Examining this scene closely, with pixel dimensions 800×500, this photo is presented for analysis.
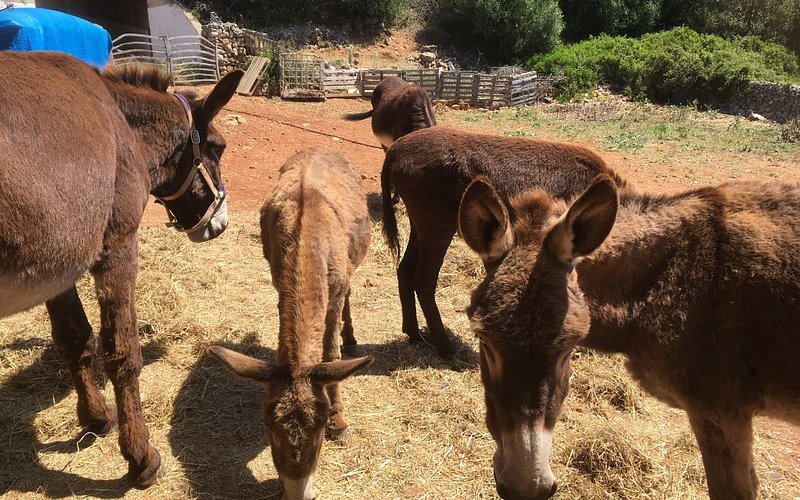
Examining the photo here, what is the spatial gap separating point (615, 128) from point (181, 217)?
15.7 meters

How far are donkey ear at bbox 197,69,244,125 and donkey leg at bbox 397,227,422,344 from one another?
88.6 inches

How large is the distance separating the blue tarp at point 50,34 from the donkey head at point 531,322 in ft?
27.7

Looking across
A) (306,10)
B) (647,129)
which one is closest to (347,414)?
(647,129)

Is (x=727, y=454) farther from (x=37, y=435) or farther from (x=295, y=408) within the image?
(x=37, y=435)

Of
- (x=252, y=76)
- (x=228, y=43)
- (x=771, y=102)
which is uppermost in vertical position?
(x=228, y=43)

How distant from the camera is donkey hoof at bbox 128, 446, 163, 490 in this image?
3.41 m

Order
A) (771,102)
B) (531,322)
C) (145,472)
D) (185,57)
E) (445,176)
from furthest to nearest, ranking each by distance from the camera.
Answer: (771,102) → (185,57) → (445,176) → (145,472) → (531,322)

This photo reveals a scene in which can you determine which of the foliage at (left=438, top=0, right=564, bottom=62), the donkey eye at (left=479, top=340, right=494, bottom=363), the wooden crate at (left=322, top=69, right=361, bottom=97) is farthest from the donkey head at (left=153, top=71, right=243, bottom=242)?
the foliage at (left=438, top=0, right=564, bottom=62)

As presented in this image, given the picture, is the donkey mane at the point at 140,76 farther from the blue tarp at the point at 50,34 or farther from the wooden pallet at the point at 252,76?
the wooden pallet at the point at 252,76

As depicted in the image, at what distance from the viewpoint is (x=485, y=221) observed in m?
2.40

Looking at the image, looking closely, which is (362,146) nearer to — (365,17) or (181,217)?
(181,217)

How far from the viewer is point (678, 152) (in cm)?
1358

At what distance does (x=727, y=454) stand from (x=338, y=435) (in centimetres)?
248

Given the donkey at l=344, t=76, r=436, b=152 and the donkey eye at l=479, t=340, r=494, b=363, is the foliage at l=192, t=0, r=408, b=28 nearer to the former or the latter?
the donkey at l=344, t=76, r=436, b=152
